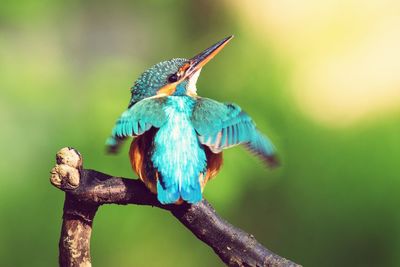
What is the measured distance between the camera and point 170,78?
1.37 meters

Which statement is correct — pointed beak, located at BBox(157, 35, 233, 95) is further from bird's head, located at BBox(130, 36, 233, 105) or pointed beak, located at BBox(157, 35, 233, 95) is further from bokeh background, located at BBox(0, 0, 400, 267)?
bokeh background, located at BBox(0, 0, 400, 267)

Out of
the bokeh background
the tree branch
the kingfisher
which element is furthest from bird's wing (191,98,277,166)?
the bokeh background

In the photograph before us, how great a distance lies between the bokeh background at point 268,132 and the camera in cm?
248

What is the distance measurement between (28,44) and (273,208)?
107 centimetres

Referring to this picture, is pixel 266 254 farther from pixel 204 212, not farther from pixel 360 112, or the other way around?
pixel 360 112

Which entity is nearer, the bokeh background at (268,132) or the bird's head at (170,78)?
the bird's head at (170,78)

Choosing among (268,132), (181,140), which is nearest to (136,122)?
(181,140)

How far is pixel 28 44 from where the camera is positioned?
9.82ft

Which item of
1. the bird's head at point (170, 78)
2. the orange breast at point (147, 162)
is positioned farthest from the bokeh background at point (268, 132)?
the orange breast at point (147, 162)

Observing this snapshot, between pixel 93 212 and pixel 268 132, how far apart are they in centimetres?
136

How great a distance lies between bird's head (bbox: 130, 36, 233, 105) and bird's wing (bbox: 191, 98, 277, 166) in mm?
133

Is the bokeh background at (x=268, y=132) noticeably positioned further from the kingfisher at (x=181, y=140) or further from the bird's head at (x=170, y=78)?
the kingfisher at (x=181, y=140)

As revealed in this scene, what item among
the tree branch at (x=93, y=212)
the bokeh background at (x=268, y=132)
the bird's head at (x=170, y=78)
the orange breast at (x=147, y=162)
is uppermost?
the bird's head at (x=170, y=78)

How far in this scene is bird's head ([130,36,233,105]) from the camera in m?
1.36
